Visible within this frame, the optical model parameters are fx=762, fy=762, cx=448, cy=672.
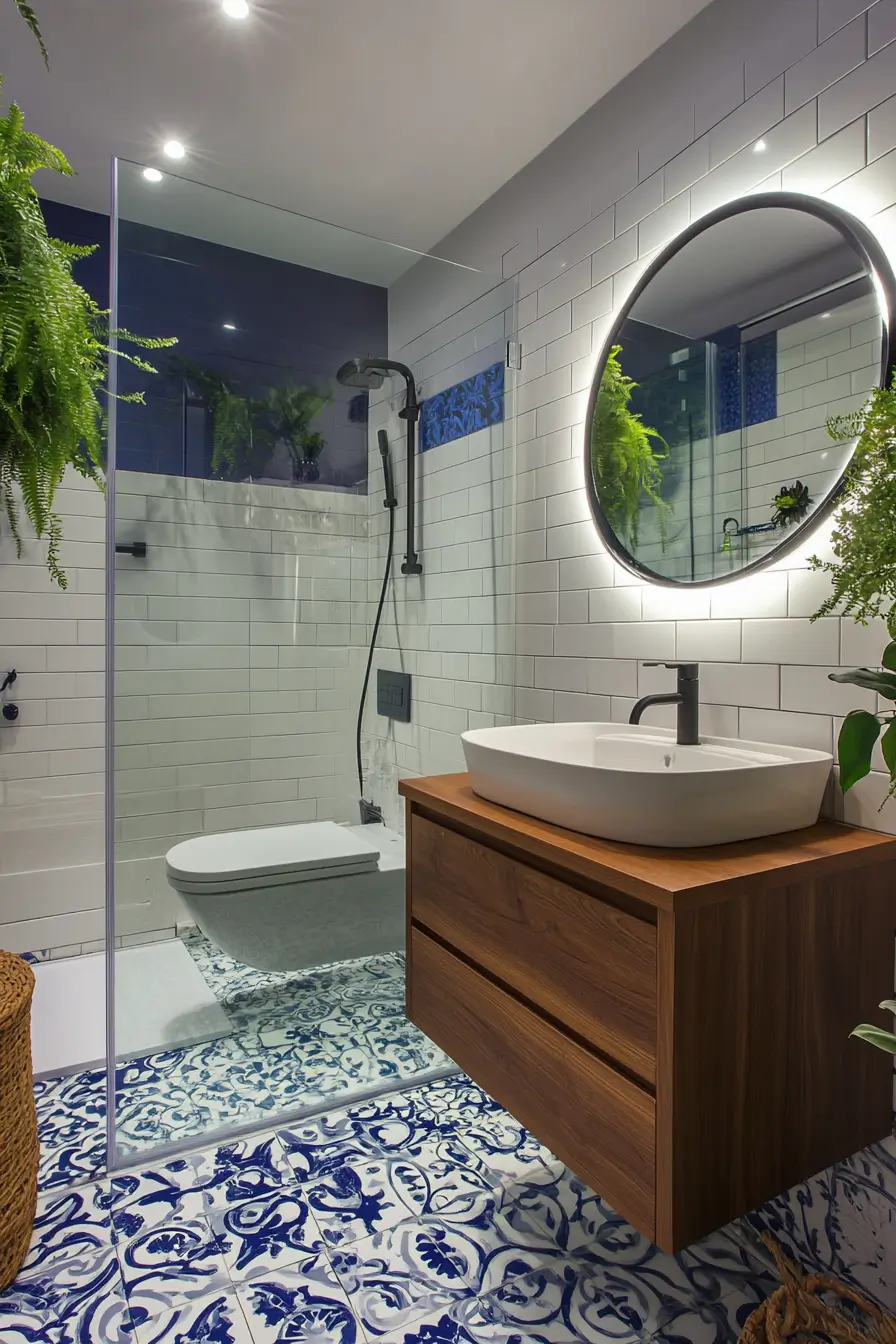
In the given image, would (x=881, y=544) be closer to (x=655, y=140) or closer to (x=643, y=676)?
(x=643, y=676)

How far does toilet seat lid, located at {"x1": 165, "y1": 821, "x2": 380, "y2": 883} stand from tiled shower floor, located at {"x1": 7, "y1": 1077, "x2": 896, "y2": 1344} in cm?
66

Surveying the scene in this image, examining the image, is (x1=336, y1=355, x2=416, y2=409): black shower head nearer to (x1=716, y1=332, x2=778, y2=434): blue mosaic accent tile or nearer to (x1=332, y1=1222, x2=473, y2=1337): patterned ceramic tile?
(x1=716, y1=332, x2=778, y2=434): blue mosaic accent tile

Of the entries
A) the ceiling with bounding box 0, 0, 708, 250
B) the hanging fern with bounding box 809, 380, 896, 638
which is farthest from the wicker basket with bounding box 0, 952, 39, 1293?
the ceiling with bounding box 0, 0, 708, 250

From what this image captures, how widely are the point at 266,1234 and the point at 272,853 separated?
0.83 meters

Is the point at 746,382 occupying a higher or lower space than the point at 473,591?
higher

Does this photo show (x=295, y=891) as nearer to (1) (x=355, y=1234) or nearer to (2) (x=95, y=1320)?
(1) (x=355, y=1234)

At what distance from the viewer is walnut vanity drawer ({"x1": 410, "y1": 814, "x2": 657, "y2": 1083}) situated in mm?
1118

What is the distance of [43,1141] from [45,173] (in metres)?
2.79

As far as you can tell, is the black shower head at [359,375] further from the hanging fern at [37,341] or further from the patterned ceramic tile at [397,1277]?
the patterned ceramic tile at [397,1277]

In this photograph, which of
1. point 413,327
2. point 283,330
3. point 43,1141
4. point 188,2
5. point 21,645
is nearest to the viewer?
point 188,2

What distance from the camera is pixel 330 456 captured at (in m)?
2.10

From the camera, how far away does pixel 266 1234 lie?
1.54 metres

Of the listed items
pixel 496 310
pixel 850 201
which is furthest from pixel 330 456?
pixel 850 201

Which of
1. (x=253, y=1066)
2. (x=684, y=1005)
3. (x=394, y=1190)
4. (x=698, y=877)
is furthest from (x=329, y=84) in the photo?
(x=394, y=1190)
